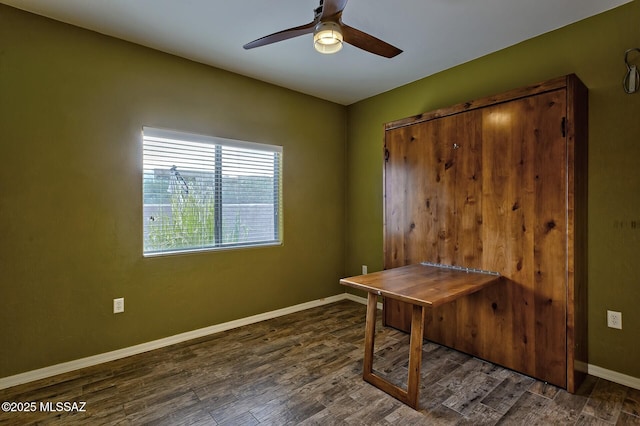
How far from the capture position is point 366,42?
2.04 metres

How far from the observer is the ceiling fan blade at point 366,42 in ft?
6.28

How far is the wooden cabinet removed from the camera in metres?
2.09

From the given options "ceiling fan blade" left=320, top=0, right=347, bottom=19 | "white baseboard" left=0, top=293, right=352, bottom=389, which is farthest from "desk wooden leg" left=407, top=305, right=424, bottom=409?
"white baseboard" left=0, top=293, right=352, bottom=389

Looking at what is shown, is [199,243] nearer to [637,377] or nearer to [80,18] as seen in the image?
[80,18]

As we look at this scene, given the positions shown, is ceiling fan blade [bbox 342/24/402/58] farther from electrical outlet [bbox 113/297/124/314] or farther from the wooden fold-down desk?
electrical outlet [bbox 113/297/124/314]

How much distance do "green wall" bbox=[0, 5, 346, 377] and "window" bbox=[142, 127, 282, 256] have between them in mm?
108

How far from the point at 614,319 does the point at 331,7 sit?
2.76 metres

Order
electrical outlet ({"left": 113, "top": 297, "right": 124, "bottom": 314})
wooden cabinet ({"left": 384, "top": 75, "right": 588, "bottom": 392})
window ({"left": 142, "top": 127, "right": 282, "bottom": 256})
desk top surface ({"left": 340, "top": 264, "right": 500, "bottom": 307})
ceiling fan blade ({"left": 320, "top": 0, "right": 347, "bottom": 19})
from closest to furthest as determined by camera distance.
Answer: ceiling fan blade ({"left": 320, "top": 0, "right": 347, "bottom": 19}), desk top surface ({"left": 340, "top": 264, "right": 500, "bottom": 307}), wooden cabinet ({"left": 384, "top": 75, "right": 588, "bottom": 392}), electrical outlet ({"left": 113, "top": 297, "right": 124, "bottom": 314}), window ({"left": 142, "top": 127, "right": 282, "bottom": 256})

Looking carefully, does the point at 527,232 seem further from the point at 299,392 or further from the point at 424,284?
the point at 299,392

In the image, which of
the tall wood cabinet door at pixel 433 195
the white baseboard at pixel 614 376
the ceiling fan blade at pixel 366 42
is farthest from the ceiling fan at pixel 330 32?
the white baseboard at pixel 614 376

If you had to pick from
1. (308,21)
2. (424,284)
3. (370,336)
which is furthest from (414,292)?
(308,21)

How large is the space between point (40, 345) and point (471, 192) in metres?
3.47

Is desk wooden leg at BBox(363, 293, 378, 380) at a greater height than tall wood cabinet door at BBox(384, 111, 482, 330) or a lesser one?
lesser

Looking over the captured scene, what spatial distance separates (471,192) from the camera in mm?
2580
